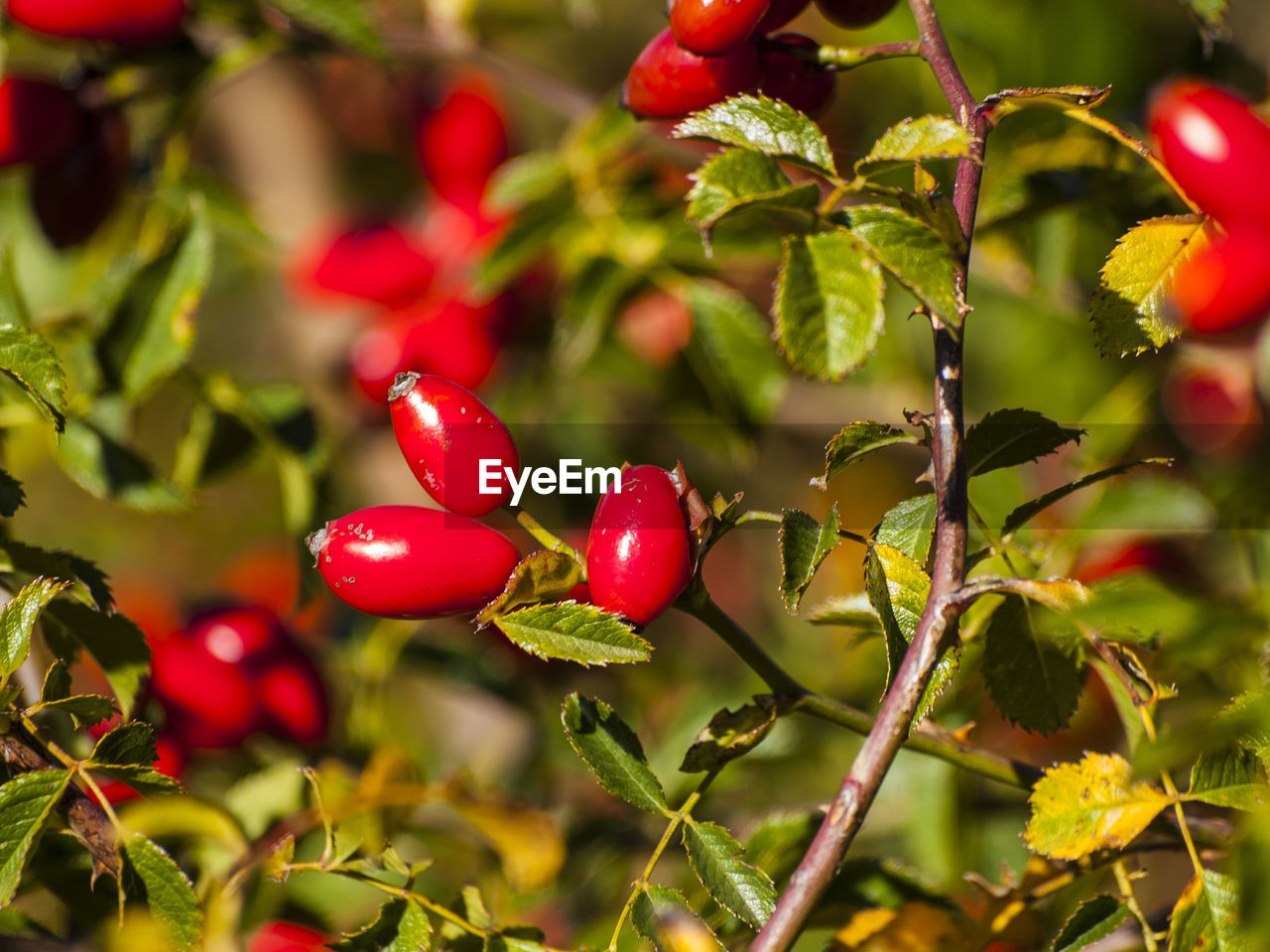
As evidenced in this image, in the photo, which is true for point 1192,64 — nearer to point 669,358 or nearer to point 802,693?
point 669,358

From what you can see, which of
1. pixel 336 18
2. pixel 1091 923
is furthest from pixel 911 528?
pixel 336 18

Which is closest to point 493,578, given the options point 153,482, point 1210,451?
point 153,482

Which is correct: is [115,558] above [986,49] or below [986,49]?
below

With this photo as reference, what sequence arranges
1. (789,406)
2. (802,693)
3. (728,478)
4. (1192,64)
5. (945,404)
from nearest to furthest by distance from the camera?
(945,404)
(802,693)
(1192,64)
(728,478)
(789,406)

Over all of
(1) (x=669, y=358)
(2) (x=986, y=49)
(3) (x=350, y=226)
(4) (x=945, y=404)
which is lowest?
(1) (x=669, y=358)

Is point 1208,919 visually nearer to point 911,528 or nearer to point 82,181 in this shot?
point 911,528

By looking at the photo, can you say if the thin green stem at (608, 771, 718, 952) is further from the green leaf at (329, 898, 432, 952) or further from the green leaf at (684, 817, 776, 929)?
the green leaf at (329, 898, 432, 952)

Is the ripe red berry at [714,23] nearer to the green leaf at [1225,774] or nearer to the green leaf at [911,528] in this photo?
the green leaf at [911,528]

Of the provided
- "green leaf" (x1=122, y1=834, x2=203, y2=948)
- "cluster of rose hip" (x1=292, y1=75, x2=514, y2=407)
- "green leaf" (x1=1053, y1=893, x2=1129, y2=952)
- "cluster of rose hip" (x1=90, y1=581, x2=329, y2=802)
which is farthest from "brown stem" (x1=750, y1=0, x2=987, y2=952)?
"cluster of rose hip" (x1=292, y1=75, x2=514, y2=407)
